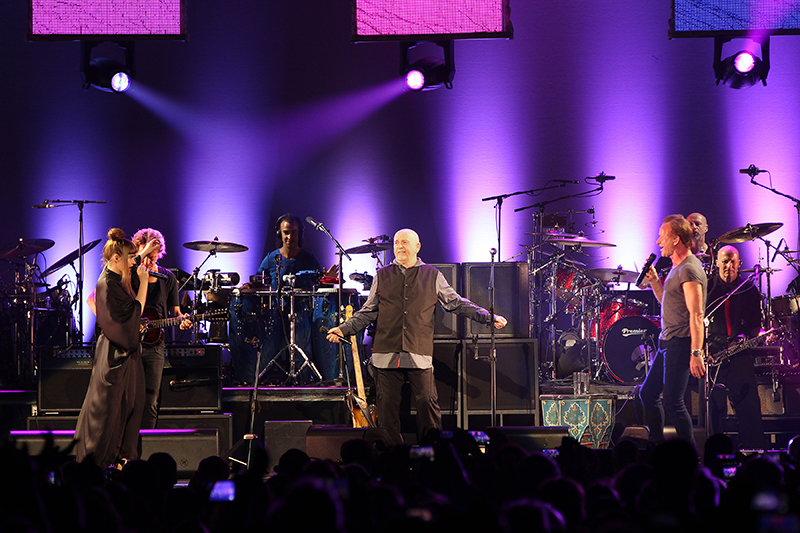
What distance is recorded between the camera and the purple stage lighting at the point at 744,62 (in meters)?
7.71

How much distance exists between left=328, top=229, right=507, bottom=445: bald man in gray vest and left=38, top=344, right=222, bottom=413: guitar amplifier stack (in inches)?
59.7

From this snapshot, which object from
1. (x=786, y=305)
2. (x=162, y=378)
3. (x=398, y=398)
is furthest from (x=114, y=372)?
(x=786, y=305)

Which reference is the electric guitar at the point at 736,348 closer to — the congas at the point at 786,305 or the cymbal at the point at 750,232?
the congas at the point at 786,305

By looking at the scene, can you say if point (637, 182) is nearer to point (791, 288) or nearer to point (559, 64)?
point (559, 64)

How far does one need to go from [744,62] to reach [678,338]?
3.91 meters

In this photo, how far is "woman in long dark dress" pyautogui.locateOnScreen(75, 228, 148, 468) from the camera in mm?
5406

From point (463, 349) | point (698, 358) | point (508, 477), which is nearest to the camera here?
point (508, 477)

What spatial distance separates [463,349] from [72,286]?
5.89 m

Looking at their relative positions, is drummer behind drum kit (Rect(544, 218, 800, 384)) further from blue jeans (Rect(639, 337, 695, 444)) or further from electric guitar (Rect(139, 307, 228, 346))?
electric guitar (Rect(139, 307, 228, 346))

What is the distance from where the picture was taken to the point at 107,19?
7.02 m

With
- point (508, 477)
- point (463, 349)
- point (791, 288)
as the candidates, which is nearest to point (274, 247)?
point (463, 349)

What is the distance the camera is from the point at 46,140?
1003cm

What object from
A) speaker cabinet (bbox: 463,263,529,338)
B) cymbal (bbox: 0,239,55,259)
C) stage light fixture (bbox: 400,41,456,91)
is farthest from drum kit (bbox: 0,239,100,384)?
speaker cabinet (bbox: 463,263,529,338)

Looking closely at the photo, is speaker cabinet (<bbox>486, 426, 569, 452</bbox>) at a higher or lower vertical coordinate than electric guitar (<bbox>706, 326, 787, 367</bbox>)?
lower
